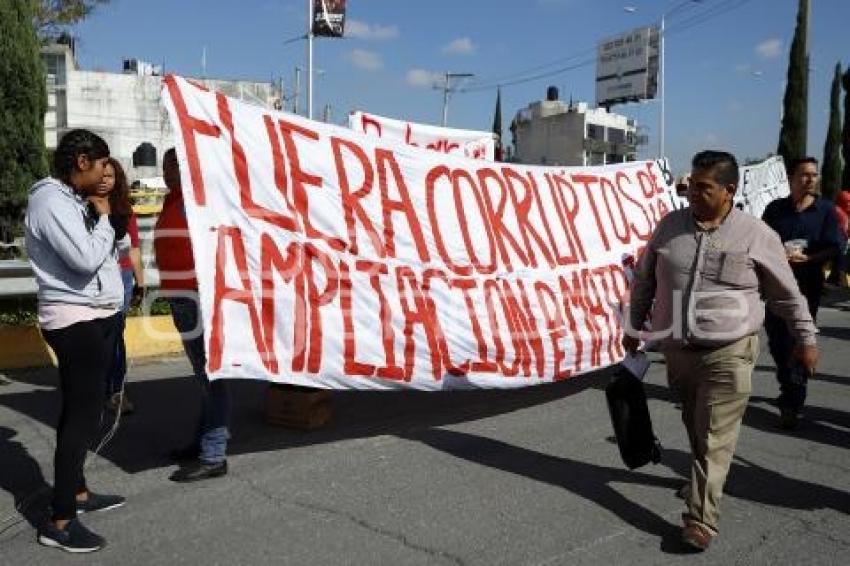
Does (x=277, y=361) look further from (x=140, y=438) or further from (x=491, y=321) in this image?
(x=491, y=321)

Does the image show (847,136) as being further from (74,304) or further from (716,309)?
(74,304)

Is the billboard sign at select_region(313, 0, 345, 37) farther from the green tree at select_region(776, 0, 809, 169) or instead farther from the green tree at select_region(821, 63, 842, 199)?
the green tree at select_region(821, 63, 842, 199)

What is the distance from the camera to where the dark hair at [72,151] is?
3596 mm

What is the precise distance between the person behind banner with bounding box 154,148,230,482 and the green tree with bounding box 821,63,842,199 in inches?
1509

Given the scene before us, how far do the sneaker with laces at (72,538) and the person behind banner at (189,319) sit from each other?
85cm

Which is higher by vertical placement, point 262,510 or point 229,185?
point 229,185

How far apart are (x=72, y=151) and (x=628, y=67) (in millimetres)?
71249

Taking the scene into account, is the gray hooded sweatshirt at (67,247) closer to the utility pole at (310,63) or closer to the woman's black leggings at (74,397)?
the woman's black leggings at (74,397)

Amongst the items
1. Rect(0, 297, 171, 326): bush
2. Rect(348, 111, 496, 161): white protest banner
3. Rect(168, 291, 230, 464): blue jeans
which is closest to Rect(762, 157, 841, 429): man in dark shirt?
Rect(168, 291, 230, 464): blue jeans

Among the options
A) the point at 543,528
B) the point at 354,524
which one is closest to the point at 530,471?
the point at 543,528

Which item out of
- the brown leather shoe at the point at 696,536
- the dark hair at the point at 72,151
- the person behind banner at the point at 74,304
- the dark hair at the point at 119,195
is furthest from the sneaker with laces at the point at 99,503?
the brown leather shoe at the point at 696,536

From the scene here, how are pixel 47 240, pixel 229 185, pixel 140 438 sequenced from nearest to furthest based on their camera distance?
pixel 47 240 → pixel 229 185 → pixel 140 438

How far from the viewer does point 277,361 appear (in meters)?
4.58

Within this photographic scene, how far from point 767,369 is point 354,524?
17.9 feet
